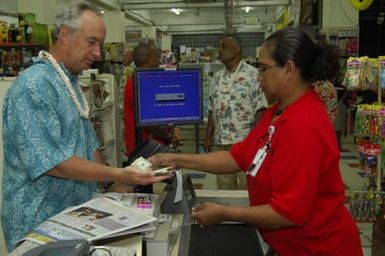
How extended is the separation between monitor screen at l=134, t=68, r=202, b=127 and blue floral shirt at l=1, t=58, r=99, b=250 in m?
0.96

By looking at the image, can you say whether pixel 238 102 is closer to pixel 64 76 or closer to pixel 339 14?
pixel 64 76

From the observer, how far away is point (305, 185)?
1551 millimetres

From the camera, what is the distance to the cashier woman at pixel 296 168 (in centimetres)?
156

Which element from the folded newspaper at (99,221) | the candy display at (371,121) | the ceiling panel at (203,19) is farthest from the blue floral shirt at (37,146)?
the ceiling panel at (203,19)

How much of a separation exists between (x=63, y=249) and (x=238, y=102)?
324cm

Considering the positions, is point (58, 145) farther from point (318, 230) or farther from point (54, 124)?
point (318, 230)

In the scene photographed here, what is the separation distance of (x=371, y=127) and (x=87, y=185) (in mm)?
2968

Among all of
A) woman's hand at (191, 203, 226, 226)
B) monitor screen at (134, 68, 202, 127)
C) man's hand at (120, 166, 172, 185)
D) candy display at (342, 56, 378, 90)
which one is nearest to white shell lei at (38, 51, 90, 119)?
man's hand at (120, 166, 172, 185)

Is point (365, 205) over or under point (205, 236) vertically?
under

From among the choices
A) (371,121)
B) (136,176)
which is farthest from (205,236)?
(371,121)

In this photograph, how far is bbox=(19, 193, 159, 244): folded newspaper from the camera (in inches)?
55.5

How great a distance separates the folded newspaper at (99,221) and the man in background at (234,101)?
2.65m

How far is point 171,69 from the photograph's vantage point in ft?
9.43

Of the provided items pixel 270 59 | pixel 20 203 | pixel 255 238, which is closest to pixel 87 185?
pixel 20 203
